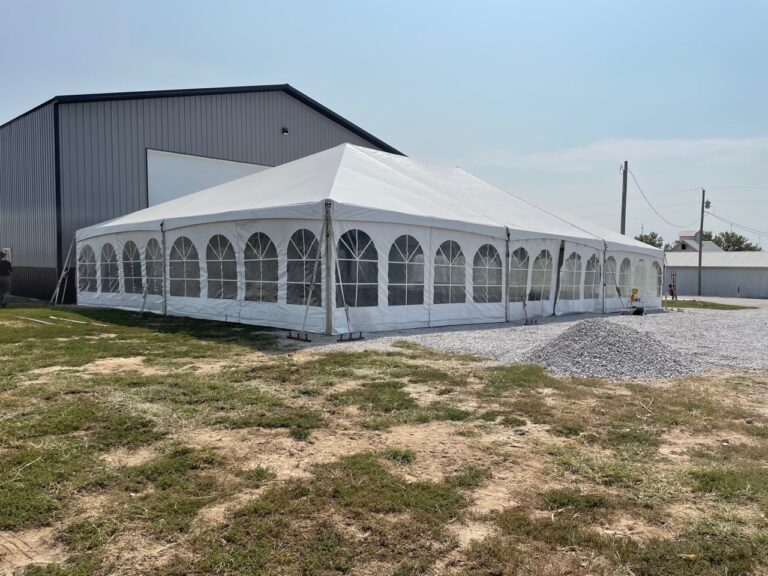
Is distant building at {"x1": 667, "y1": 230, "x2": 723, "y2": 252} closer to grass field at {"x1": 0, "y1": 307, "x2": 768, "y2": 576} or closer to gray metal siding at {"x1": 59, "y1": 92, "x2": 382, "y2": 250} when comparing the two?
gray metal siding at {"x1": 59, "y1": 92, "x2": 382, "y2": 250}

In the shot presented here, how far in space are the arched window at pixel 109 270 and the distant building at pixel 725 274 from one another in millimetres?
33130

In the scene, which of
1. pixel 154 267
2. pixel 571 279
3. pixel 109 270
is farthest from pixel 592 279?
pixel 109 270

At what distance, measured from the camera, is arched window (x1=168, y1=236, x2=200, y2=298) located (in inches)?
444

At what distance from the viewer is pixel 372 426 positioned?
4.04 meters

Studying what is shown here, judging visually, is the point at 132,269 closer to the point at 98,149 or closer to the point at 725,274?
the point at 98,149

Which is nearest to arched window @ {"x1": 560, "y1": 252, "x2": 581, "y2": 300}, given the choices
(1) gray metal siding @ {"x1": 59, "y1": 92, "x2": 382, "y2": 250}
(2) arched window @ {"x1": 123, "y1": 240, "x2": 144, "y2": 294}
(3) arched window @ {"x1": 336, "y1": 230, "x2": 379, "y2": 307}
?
(3) arched window @ {"x1": 336, "y1": 230, "x2": 379, "y2": 307}

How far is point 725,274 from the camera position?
125ft

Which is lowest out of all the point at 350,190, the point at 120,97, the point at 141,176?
the point at 350,190

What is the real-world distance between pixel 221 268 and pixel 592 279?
10.1m

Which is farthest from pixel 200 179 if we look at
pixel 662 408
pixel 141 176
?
pixel 662 408

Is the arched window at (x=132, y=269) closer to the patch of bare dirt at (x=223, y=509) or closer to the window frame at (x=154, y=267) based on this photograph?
the window frame at (x=154, y=267)

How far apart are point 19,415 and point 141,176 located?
14.7 meters

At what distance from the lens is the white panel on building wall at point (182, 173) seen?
17500 millimetres

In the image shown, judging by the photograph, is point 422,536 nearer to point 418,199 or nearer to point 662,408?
point 662,408
